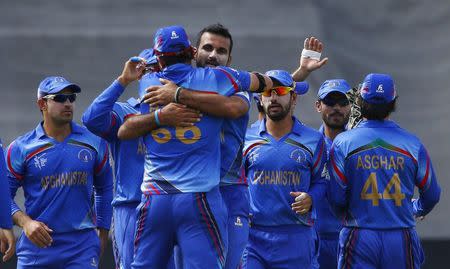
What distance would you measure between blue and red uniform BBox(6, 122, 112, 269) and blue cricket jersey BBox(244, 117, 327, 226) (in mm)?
1189

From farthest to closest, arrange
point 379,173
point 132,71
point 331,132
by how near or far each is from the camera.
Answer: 1. point 331,132
2. point 379,173
3. point 132,71

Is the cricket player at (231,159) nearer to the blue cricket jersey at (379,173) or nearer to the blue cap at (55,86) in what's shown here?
the blue cricket jersey at (379,173)

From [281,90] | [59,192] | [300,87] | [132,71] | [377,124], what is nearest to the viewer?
[132,71]

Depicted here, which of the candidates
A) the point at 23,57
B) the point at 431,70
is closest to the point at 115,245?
the point at 23,57

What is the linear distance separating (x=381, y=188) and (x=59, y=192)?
232 centimetres

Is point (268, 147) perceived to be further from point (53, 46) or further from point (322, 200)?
point (53, 46)

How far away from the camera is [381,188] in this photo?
8016 millimetres

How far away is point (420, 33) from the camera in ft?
40.0

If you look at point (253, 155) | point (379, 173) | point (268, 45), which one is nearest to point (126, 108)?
point (253, 155)

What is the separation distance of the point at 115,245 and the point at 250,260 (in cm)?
100

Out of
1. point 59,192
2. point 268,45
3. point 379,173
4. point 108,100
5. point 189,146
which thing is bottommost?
point 59,192

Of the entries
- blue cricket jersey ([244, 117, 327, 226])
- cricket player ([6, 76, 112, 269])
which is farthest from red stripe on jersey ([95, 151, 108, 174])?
blue cricket jersey ([244, 117, 327, 226])

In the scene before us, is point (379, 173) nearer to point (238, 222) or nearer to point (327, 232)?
point (238, 222)

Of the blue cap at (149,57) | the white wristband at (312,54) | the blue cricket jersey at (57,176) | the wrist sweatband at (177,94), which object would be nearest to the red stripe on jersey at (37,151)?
the blue cricket jersey at (57,176)
